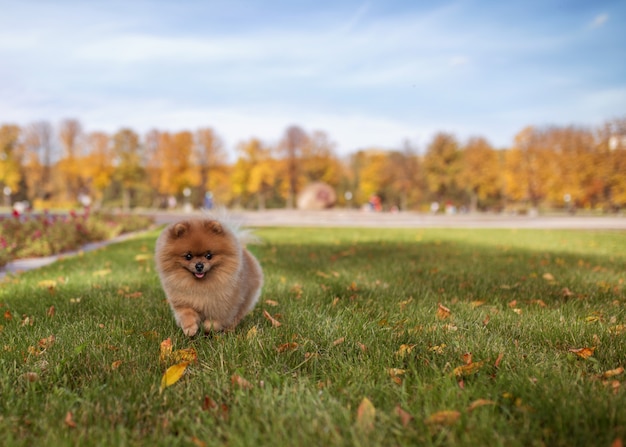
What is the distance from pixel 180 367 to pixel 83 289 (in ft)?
10.6

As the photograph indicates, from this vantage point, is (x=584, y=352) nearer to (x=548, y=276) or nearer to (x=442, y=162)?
(x=548, y=276)

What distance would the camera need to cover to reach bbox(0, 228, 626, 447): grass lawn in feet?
6.38

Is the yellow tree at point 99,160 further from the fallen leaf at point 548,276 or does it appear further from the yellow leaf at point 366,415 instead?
the yellow leaf at point 366,415

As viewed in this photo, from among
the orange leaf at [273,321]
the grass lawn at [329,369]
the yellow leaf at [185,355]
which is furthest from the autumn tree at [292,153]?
the yellow leaf at [185,355]

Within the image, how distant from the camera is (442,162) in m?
53.3

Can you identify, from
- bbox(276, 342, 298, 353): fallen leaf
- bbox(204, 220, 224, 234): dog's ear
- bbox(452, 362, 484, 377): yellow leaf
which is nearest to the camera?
bbox(452, 362, 484, 377): yellow leaf

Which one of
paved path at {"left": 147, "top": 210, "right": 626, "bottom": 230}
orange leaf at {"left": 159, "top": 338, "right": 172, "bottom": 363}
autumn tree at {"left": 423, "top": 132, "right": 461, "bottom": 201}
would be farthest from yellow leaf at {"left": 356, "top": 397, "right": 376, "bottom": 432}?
autumn tree at {"left": 423, "top": 132, "right": 461, "bottom": 201}

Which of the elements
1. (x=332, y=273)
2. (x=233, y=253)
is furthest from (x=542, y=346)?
(x=332, y=273)

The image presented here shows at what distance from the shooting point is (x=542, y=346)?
311 cm

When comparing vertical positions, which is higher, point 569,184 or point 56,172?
point 56,172

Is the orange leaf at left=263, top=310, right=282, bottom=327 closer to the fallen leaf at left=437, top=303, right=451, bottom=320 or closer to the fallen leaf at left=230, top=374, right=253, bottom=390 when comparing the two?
the fallen leaf at left=230, top=374, right=253, bottom=390

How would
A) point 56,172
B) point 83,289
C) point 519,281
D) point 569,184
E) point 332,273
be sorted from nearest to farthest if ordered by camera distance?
point 83,289 < point 519,281 < point 332,273 < point 569,184 < point 56,172

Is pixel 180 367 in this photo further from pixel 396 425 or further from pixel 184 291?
pixel 396 425

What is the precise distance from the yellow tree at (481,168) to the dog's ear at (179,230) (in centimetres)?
5078
